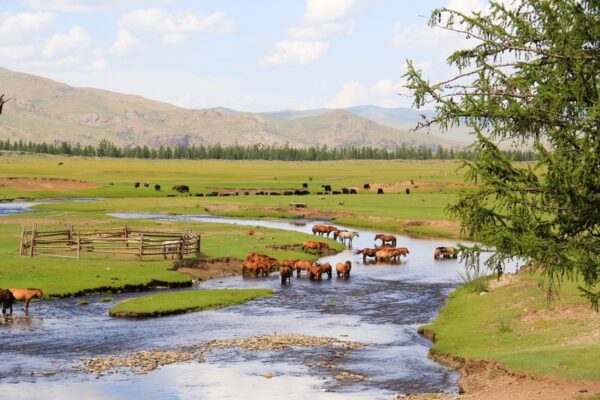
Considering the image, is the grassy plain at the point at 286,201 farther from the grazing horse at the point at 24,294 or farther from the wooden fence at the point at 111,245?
the grazing horse at the point at 24,294

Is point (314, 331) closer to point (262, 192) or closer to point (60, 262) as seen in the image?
point (60, 262)

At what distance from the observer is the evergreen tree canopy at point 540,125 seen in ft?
57.3

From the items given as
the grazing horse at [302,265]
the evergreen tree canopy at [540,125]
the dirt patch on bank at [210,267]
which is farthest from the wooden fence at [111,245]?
the evergreen tree canopy at [540,125]

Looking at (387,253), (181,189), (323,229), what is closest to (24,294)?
(387,253)

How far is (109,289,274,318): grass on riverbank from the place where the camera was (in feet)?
122

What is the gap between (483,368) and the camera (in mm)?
26828

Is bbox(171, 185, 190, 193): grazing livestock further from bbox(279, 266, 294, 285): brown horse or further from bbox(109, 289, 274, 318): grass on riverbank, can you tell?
bbox(109, 289, 274, 318): grass on riverbank

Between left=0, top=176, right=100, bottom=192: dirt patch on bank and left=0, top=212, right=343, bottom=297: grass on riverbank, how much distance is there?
48.8 m

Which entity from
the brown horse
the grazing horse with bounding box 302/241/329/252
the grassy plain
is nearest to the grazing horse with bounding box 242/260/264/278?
the brown horse

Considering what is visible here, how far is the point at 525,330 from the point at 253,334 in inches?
401

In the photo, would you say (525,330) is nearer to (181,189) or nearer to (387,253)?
(387,253)

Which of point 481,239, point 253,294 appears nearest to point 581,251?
point 481,239

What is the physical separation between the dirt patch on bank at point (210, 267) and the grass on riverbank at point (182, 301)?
6.04 meters

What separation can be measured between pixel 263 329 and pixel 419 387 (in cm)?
1014
